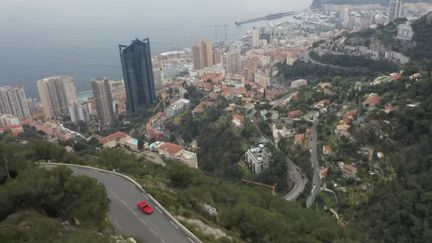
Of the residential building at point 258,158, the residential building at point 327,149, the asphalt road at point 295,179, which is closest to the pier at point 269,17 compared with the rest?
the residential building at point 258,158

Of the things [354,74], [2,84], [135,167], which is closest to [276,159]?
[135,167]

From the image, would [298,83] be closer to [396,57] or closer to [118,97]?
[396,57]

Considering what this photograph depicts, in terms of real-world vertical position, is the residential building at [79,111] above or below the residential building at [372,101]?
below

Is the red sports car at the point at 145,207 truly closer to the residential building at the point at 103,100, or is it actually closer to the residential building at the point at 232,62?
the residential building at the point at 103,100

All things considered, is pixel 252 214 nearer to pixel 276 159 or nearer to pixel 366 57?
pixel 276 159

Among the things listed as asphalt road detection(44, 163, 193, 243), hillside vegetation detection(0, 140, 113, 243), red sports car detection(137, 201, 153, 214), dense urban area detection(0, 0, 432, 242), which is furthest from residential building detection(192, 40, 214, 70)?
hillside vegetation detection(0, 140, 113, 243)

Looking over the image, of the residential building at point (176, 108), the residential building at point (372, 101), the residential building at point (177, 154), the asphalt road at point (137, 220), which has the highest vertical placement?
the asphalt road at point (137, 220)
